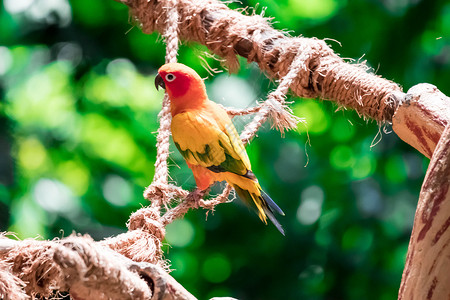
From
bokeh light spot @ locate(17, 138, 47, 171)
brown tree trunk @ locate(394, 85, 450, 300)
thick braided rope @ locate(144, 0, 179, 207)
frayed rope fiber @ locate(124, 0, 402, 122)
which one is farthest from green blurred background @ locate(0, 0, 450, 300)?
brown tree trunk @ locate(394, 85, 450, 300)

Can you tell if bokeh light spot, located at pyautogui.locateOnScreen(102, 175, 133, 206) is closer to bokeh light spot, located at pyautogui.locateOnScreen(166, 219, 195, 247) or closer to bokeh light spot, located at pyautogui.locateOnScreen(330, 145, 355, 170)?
bokeh light spot, located at pyautogui.locateOnScreen(166, 219, 195, 247)

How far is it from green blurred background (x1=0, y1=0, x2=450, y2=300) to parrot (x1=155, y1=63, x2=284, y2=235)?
0.74 meters

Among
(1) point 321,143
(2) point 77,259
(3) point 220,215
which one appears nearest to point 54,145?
(3) point 220,215

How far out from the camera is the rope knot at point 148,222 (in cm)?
83

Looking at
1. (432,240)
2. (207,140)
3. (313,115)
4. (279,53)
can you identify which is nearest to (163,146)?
(207,140)

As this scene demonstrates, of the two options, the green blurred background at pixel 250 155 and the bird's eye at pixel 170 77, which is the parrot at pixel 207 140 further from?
the green blurred background at pixel 250 155

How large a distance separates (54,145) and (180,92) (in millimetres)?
883

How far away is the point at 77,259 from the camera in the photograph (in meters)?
0.46

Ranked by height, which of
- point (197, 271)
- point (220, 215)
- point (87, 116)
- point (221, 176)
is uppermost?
point (221, 176)

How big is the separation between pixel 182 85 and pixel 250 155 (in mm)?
812

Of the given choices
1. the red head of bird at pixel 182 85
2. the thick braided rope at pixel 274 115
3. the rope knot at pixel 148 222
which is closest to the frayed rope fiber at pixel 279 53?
the thick braided rope at pixel 274 115

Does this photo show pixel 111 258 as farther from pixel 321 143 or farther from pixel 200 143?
pixel 321 143

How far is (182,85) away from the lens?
2.95 ft

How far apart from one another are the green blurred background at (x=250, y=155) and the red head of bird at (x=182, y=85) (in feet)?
2.40
